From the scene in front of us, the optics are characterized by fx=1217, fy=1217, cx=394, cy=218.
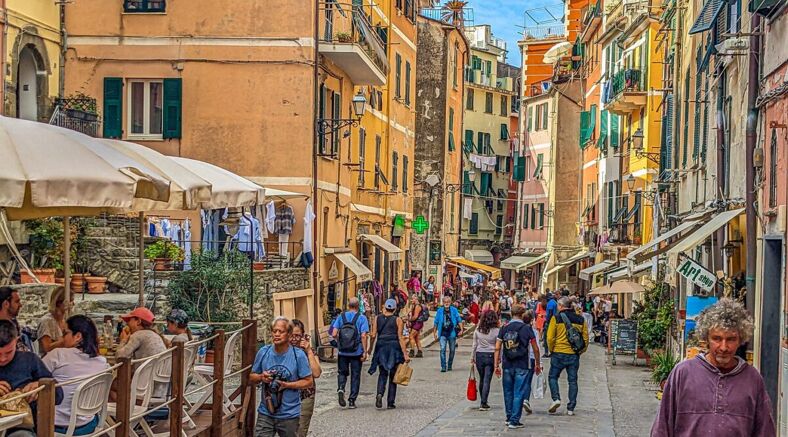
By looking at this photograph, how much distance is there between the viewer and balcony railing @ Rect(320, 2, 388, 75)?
28922mm

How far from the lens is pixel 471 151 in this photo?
260ft

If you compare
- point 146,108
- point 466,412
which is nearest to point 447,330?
point 466,412

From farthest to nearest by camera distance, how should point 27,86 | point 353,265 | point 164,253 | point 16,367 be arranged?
point 353,265, point 27,86, point 164,253, point 16,367

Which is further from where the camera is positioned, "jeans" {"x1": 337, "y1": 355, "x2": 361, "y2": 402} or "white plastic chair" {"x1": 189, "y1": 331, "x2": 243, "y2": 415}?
"jeans" {"x1": 337, "y1": 355, "x2": 361, "y2": 402}

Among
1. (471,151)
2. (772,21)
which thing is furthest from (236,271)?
(471,151)

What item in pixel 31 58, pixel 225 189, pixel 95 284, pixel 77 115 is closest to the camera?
pixel 225 189

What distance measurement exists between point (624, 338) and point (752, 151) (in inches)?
551

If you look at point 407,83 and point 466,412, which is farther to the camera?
point 407,83

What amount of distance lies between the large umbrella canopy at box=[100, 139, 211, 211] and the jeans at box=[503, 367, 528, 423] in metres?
5.34

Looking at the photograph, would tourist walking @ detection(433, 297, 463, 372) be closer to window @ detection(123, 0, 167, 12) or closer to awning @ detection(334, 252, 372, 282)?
awning @ detection(334, 252, 372, 282)

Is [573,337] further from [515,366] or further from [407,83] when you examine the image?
[407,83]

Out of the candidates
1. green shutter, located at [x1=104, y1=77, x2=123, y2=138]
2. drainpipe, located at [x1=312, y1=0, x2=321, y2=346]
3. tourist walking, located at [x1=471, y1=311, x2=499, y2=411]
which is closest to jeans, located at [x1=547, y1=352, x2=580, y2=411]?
tourist walking, located at [x1=471, y1=311, x2=499, y2=411]

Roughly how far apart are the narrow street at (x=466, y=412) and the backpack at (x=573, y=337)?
0.98m

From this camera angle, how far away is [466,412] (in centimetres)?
1745
